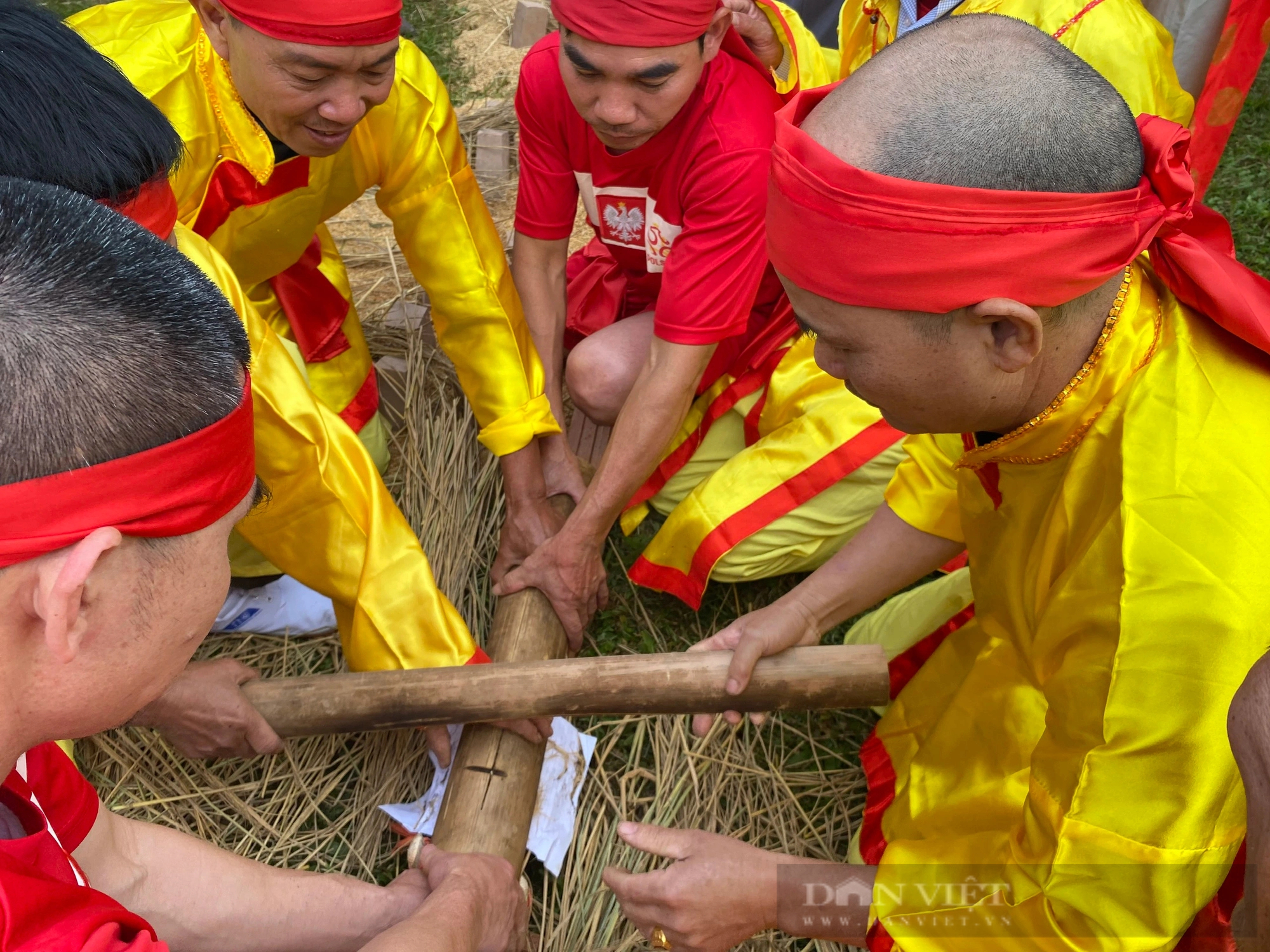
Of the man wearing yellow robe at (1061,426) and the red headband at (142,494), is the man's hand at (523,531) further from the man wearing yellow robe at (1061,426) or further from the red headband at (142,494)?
the red headband at (142,494)

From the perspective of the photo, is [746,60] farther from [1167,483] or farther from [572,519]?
[1167,483]

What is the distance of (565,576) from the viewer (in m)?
2.71

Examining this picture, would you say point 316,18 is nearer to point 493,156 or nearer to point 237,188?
point 237,188

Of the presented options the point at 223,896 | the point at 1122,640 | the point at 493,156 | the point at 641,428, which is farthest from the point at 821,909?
the point at 493,156

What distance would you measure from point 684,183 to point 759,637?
126cm

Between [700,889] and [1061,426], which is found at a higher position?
[1061,426]

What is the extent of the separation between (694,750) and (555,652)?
0.42 meters

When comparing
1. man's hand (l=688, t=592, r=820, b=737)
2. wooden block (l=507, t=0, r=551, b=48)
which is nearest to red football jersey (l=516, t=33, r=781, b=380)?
man's hand (l=688, t=592, r=820, b=737)

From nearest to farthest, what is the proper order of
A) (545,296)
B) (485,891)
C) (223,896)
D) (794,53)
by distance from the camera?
(223,896) < (485,891) < (794,53) < (545,296)

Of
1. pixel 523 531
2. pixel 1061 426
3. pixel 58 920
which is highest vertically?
pixel 1061 426

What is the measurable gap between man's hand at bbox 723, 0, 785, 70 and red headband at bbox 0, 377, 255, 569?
1893 mm

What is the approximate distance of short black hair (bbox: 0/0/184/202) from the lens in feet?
5.26

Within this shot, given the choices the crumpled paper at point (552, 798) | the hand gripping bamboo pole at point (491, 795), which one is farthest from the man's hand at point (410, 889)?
the crumpled paper at point (552, 798)

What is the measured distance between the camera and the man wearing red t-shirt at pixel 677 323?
8.42 ft
